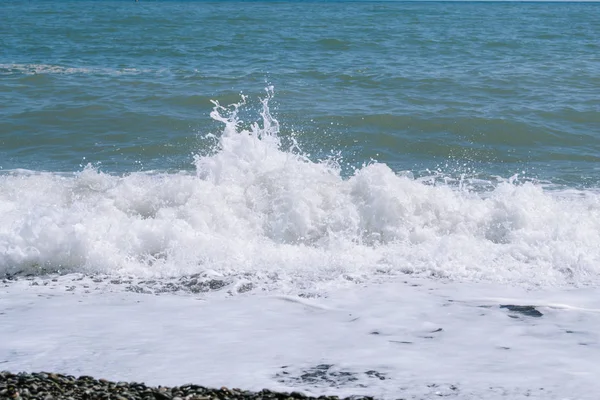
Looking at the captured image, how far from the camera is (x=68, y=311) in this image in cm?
659

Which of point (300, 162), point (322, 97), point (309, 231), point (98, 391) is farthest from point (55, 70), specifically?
point (98, 391)

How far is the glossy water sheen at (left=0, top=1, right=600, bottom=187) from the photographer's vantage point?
40.1ft

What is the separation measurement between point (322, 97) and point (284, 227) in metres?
7.09

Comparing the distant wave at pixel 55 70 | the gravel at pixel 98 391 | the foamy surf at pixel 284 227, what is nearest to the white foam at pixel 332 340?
the gravel at pixel 98 391

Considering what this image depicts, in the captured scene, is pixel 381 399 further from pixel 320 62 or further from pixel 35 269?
pixel 320 62

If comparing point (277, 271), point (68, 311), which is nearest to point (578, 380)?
point (277, 271)

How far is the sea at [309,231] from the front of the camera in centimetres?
562

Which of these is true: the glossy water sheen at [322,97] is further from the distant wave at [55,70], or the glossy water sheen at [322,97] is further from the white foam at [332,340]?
the white foam at [332,340]

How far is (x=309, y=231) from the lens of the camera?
29.0 feet

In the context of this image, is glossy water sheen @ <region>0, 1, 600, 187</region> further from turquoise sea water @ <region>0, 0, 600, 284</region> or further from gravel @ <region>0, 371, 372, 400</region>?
gravel @ <region>0, 371, 372, 400</region>

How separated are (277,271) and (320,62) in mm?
12863

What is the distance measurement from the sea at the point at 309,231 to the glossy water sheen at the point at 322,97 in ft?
0.25

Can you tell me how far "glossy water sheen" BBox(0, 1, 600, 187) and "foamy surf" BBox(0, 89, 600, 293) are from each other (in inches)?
72.1

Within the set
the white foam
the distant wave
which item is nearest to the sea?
the white foam
